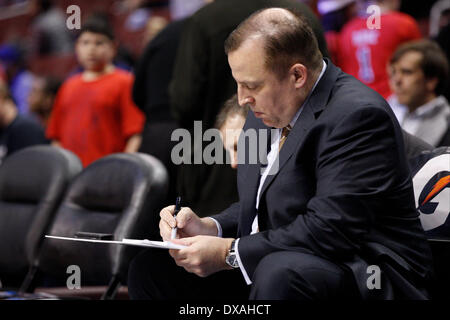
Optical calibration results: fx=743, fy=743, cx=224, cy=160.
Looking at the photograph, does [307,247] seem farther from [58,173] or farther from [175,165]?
[58,173]

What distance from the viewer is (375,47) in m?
4.09

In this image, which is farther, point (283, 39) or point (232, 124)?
point (232, 124)

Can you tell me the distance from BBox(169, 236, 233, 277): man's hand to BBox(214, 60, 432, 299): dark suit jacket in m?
0.06

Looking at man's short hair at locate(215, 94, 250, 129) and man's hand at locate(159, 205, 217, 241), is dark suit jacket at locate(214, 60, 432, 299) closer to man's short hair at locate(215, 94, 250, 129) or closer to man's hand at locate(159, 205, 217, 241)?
man's hand at locate(159, 205, 217, 241)

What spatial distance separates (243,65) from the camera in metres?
1.89

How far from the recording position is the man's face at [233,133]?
240 centimetres

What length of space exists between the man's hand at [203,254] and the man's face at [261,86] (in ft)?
1.16

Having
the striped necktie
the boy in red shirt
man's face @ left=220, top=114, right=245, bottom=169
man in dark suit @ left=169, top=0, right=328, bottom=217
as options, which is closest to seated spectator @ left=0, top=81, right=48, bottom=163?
the boy in red shirt

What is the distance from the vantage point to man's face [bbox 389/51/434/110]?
358cm

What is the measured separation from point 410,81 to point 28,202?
6.19 ft

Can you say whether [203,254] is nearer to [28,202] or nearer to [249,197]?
[249,197]

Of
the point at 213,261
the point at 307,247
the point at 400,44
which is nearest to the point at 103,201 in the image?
the point at 213,261

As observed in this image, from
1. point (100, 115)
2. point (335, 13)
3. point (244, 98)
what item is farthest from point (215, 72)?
point (335, 13)
